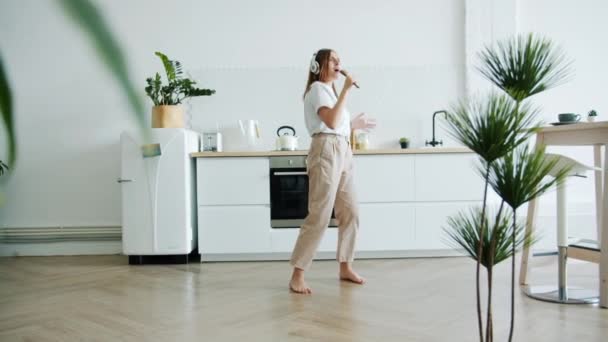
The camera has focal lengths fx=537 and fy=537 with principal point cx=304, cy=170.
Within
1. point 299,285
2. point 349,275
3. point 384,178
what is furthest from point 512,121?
point 384,178

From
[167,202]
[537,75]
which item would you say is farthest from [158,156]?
[537,75]

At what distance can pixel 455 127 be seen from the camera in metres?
1.43

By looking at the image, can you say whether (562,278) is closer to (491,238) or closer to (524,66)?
(491,238)

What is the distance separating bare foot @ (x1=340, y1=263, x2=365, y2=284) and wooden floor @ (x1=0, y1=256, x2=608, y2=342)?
64 millimetres

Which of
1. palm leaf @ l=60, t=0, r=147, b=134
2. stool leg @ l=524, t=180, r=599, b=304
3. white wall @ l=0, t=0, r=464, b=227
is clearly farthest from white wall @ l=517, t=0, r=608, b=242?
palm leaf @ l=60, t=0, r=147, b=134

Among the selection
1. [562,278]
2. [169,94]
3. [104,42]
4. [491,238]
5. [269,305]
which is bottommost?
[269,305]

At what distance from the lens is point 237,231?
412 cm

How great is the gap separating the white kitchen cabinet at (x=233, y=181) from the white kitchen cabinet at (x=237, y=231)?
80 mm

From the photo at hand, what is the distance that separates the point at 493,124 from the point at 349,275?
2139mm

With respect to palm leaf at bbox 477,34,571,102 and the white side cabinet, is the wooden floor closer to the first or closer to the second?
the white side cabinet

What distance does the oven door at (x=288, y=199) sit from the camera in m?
4.14

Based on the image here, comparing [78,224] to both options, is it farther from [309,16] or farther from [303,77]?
[309,16]

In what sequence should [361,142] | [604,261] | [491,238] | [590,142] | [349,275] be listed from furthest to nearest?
[361,142], [349,275], [590,142], [604,261], [491,238]

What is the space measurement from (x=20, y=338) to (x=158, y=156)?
1937 millimetres
